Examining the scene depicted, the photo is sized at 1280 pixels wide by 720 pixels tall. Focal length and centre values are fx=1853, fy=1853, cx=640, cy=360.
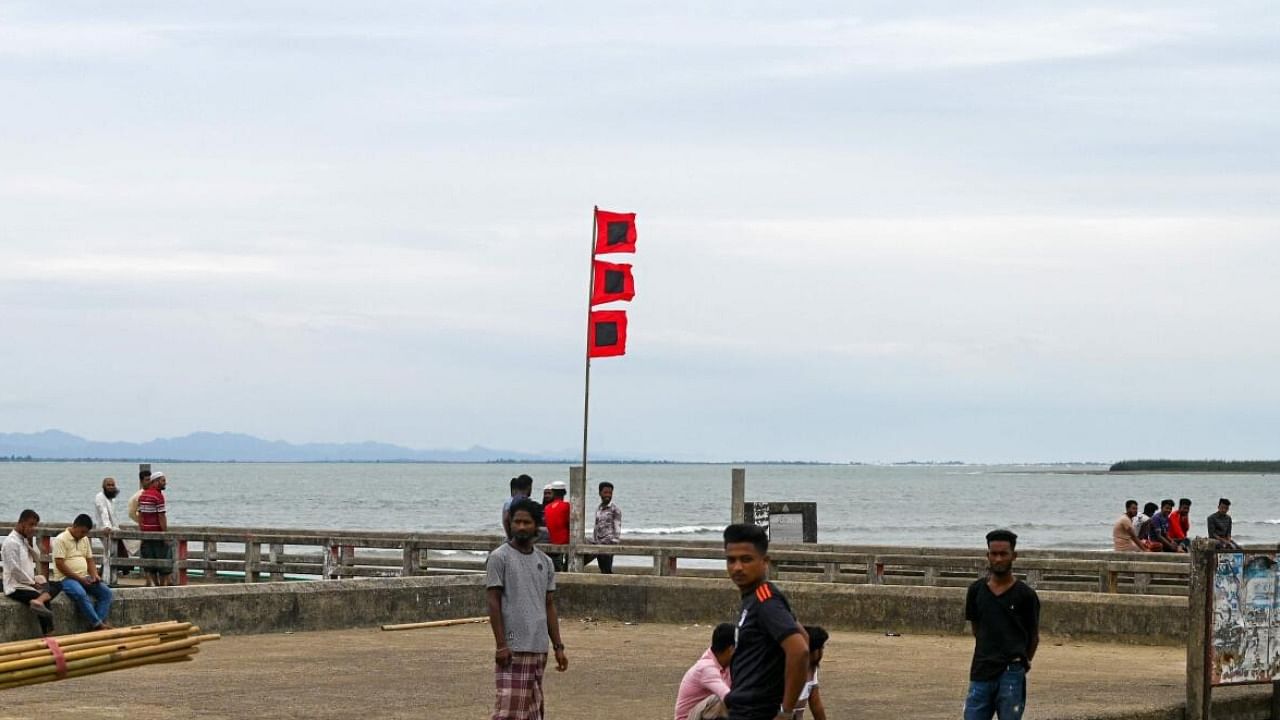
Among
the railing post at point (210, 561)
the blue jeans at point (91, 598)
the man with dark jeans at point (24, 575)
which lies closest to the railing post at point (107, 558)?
the railing post at point (210, 561)

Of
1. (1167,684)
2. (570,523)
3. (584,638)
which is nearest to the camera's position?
(1167,684)

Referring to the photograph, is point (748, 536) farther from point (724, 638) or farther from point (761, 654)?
point (724, 638)

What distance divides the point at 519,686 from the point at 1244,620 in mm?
5246

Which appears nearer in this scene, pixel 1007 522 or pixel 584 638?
pixel 584 638

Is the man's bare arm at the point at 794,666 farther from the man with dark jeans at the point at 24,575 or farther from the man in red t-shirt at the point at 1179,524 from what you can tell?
the man in red t-shirt at the point at 1179,524

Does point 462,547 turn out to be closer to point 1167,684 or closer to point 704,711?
point 1167,684

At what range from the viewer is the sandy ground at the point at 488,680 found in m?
12.4

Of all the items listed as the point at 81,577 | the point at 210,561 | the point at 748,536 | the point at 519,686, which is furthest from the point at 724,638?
the point at 210,561

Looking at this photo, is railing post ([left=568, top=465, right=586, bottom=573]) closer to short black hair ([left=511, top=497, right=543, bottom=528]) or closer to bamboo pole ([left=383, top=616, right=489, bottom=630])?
bamboo pole ([left=383, top=616, right=489, bottom=630])

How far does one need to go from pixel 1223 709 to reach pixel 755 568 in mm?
6739

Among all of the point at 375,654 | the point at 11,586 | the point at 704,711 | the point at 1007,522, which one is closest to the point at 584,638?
the point at 375,654

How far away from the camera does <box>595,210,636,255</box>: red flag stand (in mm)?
24453

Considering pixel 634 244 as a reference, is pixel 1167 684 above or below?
below

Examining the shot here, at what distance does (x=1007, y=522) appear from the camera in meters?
96.8
